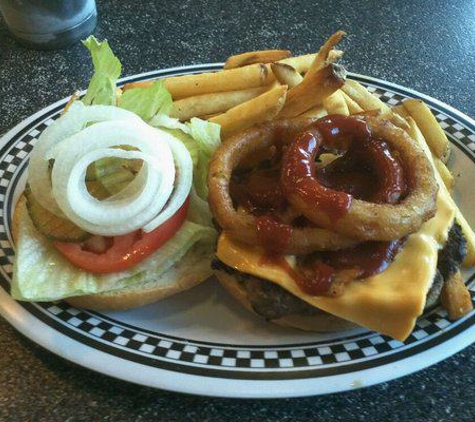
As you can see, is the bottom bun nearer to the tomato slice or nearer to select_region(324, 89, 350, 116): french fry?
the tomato slice

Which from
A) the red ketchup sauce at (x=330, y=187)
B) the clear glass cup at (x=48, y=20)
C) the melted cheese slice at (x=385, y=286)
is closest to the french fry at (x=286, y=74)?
the red ketchup sauce at (x=330, y=187)

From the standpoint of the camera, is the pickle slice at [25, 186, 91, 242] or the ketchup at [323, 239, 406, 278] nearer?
the ketchup at [323, 239, 406, 278]

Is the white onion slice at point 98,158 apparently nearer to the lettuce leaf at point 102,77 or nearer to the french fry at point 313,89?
the lettuce leaf at point 102,77

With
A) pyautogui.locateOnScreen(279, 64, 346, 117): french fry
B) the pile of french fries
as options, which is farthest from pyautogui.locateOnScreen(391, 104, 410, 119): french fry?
pyautogui.locateOnScreen(279, 64, 346, 117): french fry

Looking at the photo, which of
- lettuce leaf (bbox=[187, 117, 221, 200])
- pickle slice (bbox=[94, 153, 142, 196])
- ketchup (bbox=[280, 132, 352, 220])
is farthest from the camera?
lettuce leaf (bbox=[187, 117, 221, 200])

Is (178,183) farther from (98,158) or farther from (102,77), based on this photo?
(102,77)

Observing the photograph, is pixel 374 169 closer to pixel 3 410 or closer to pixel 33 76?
pixel 3 410
